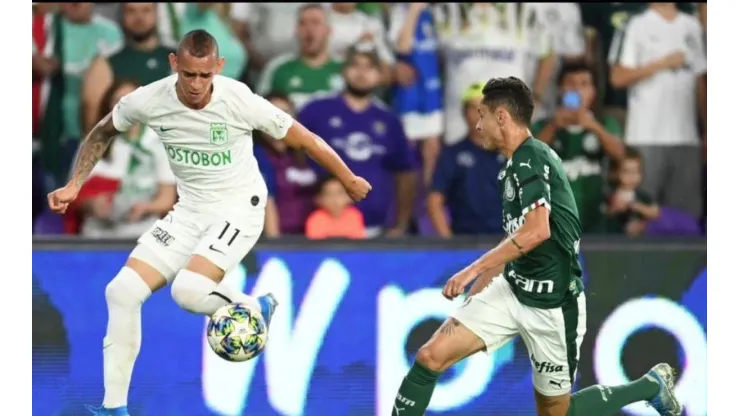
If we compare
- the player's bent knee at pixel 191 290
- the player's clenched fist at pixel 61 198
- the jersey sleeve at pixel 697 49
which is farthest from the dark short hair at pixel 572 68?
the player's clenched fist at pixel 61 198

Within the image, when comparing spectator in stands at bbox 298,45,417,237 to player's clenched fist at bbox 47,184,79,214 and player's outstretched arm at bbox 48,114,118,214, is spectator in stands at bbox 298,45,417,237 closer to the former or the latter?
player's outstretched arm at bbox 48,114,118,214

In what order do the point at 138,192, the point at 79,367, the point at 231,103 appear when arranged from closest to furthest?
the point at 231,103, the point at 79,367, the point at 138,192

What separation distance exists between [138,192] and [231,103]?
9.68ft

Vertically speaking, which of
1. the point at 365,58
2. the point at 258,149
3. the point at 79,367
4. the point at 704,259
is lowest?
the point at 79,367

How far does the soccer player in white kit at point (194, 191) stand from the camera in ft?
28.1

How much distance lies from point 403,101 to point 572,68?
4.63 ft

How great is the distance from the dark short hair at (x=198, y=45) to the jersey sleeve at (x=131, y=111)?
503mm

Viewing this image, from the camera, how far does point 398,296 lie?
34.7 ft

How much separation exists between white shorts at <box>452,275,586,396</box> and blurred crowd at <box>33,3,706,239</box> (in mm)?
2833

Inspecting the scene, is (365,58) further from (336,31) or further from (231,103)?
(231,103)

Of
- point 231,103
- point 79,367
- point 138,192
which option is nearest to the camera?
point 231,103

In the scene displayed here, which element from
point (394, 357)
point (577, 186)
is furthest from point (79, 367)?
point (577, 186)

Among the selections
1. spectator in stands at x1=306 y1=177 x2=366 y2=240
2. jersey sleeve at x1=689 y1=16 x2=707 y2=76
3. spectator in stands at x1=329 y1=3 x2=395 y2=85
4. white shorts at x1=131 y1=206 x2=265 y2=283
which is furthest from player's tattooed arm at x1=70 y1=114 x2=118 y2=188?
jersey sleeve at x1=689 y1=16 x2=707 y2=76

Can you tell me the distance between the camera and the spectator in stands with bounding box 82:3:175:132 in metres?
11.6
